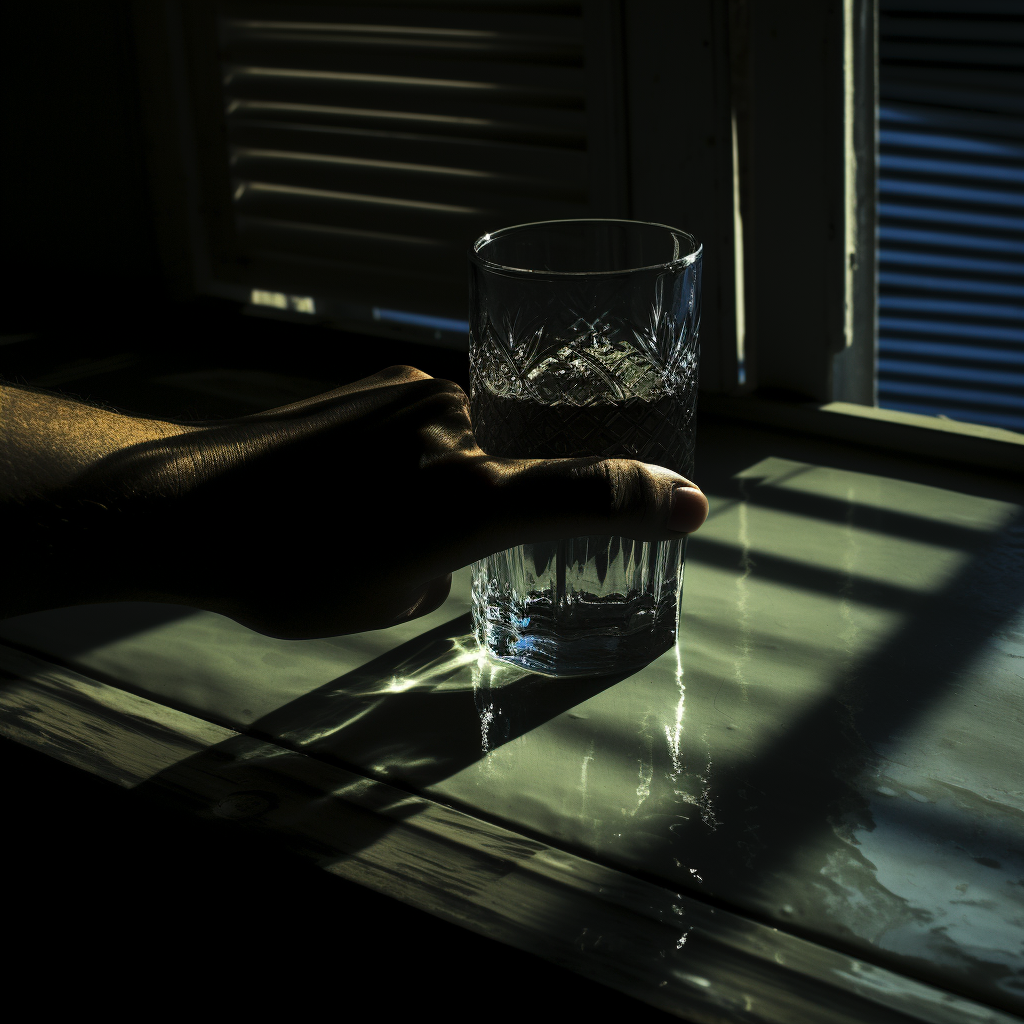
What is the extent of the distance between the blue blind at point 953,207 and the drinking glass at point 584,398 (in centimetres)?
162

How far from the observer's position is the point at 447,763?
27.8 inches

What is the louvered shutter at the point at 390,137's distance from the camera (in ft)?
4.37

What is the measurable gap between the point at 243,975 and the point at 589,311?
553 millimetres

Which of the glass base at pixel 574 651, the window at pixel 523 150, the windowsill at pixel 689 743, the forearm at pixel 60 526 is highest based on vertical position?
the window at pixel 523 150

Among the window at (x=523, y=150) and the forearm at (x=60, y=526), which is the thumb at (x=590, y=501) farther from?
the window at (x=523, y=150)

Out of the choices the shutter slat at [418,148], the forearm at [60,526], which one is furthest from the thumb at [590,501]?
the shutter slat at [418,148]

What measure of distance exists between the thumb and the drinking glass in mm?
58

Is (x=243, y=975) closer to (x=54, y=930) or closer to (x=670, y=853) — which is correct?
(x=54, y=930)

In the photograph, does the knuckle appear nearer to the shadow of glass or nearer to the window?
the shadow of glass

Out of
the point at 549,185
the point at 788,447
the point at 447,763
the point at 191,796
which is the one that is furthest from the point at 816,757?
the point at 549,185

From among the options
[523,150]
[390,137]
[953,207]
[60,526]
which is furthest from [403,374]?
[953,207]

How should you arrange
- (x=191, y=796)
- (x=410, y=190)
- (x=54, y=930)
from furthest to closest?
(x=410, y=190) < (x=54, y=930) < (x=191, y=796)

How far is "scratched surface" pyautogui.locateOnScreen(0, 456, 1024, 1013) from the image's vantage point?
0.59 metres

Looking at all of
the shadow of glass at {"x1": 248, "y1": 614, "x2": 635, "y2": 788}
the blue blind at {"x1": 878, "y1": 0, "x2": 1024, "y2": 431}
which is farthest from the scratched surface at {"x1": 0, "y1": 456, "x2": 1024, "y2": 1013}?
the blue blind at {"x1": 878, "y1": 0, "x2": 1024, "y2": 431}
